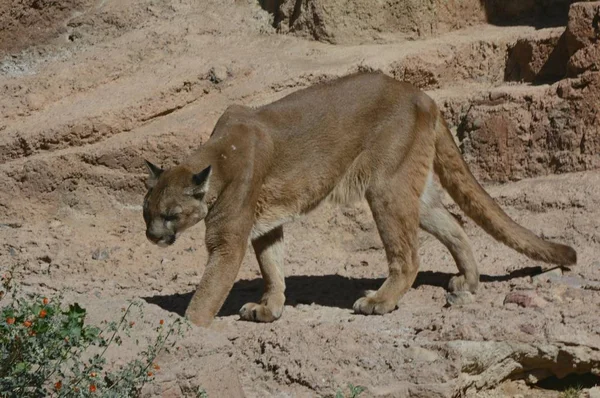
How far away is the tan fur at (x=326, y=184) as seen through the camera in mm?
7582

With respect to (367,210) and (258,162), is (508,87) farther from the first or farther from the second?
(258,162)

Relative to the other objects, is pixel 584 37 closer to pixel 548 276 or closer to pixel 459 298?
pixel 548 276

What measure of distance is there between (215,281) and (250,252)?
2.10 metres

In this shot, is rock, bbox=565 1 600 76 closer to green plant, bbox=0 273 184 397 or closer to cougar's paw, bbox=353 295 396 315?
cougar's paw, bbox=353 295 396 315

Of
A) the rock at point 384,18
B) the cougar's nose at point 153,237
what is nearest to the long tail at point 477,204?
the cougar's nose at point 153,237

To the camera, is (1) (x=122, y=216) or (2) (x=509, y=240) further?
(1) (x=122, y=216)

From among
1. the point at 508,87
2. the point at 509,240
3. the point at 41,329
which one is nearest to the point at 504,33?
the point at 508,87

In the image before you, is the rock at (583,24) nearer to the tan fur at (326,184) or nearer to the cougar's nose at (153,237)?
the tan fur at (326,184)

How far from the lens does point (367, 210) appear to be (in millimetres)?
9727

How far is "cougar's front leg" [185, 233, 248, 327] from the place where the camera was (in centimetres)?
736

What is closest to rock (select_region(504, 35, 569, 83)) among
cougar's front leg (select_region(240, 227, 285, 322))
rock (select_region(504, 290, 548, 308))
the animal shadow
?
the animal shadow

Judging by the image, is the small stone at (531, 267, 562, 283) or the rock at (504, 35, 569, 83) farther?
the rock at (504, 35, 569, 83)

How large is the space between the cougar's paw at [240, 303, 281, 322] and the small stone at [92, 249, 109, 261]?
7.13 feet

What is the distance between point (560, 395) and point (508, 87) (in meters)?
3.87
